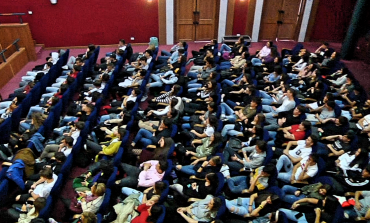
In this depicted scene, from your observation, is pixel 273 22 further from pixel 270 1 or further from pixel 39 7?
pixel 39 7

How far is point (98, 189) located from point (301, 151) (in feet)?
8.37

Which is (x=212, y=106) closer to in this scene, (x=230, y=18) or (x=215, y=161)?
(x=215, y=161)

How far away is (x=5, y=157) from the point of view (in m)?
4.54

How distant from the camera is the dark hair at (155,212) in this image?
123 inches

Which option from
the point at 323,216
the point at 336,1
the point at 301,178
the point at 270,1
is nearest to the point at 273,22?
the point at 270,1

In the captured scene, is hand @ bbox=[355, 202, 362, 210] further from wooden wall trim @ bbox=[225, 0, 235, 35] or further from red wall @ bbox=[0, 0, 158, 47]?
red wall @ bbox=[0, 0, 158, 47]

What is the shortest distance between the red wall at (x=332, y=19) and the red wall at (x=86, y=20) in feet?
15.6

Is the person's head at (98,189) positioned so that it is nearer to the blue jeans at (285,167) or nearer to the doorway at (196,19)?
the blue jeans at (285,167)

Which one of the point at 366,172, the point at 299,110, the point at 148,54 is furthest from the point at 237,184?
the point at 148,54

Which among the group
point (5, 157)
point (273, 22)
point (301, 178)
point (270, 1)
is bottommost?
point (5, 157)

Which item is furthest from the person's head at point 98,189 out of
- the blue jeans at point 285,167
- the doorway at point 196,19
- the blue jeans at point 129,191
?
the doorway at point 196,19

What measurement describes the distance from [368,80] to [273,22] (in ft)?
10.2

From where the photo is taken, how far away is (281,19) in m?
9.21

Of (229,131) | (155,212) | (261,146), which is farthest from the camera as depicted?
(229,131)
